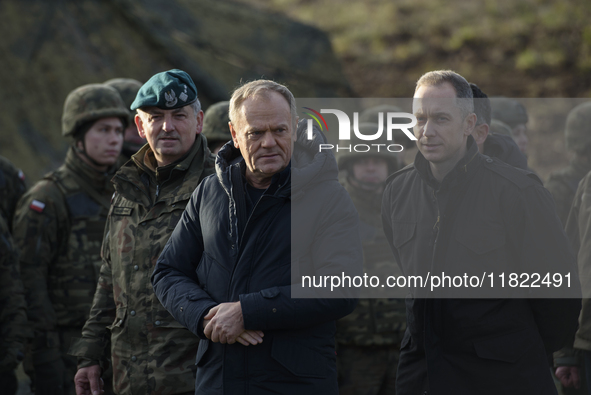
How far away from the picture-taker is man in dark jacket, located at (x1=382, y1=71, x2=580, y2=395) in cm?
271

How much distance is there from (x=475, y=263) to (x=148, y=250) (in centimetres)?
157

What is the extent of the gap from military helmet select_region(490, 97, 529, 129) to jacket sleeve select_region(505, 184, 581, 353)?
7.89 feet

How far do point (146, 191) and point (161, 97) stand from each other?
484mm

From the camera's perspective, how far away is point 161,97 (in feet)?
11.1

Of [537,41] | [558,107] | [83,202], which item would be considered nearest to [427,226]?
[83,202]

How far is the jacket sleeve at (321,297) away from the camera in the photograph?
252cm

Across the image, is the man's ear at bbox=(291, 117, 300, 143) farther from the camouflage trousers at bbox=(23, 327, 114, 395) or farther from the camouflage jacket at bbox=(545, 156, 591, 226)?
the camouflage jacket at bbox=(545, 156, 591, 226)

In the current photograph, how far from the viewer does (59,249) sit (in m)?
4.46

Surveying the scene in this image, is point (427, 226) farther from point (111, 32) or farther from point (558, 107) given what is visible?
point (558, 107)

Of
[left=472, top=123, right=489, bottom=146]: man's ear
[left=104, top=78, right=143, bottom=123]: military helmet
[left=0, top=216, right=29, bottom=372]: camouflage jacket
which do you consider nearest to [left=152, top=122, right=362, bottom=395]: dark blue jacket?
[left=472, top=123, right=489, bottom=146]: man's ear

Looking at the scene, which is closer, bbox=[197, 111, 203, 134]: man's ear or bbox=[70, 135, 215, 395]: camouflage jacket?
bbox=[70, 135, 215, 395]: camouflage jacket

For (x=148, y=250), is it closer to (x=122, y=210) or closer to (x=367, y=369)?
(x=122, y=210)

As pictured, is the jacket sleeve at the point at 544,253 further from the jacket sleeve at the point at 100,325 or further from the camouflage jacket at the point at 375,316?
the jacket sleeve at the point at 100,325

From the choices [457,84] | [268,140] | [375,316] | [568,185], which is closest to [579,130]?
[568,185]
